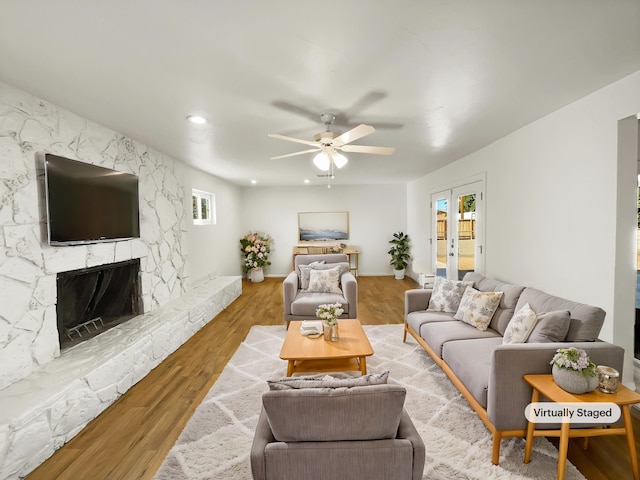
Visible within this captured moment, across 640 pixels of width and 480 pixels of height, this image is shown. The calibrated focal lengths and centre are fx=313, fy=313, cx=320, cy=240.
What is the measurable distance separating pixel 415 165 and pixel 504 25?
12.7 ft

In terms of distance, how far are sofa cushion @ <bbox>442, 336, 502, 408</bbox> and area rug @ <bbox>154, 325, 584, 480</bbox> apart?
0.27 metres

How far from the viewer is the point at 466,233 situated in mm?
4629

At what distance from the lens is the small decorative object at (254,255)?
7.64 metres

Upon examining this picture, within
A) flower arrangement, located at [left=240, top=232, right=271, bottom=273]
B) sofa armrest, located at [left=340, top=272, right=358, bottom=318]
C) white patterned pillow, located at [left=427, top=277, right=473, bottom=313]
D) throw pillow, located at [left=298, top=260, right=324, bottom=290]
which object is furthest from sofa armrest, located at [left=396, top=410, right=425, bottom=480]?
flower arrangement, located at [left=240, top=232, right=271, bottom=273]

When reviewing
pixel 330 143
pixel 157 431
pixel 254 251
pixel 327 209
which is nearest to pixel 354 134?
pixel 330 143

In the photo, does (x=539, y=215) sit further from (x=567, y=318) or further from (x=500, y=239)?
(x=567, y=318)

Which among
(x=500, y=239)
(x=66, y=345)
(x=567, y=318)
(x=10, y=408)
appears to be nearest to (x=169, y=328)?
(x=66, y=345)

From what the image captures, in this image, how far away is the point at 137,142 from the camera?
3.67m

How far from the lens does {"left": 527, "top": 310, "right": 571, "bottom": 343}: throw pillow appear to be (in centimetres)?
215

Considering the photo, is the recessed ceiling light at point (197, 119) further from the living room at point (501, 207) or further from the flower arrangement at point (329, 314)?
the flower arrangement at point (329, 314)

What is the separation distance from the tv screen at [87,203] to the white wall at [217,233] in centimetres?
157

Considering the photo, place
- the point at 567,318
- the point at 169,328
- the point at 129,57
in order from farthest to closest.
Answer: the point at 169,328
the point at 567,318
the point at 129,57

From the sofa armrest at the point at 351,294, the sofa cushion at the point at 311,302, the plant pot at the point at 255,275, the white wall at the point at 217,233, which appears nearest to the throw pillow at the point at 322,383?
the sofa cushion at the point at 311,302

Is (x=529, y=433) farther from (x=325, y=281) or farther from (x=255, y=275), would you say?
(x=255, y=275)
